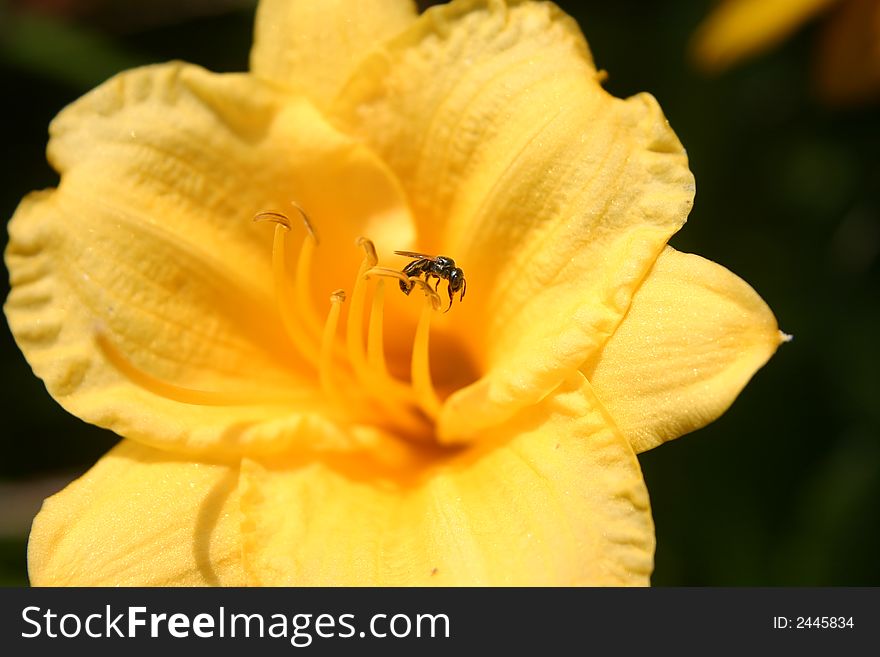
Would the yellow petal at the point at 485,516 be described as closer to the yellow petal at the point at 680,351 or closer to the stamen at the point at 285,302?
the yellow petal at the point at 680,351

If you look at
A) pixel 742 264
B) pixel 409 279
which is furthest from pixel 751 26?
pixel 409 279

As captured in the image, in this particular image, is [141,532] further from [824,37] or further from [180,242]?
[824,37]

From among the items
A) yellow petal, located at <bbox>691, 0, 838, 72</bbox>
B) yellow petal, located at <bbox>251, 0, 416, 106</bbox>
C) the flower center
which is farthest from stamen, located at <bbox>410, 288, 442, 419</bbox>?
yellow petal, located at <bbox>691, 0, 838, 72</bbox>

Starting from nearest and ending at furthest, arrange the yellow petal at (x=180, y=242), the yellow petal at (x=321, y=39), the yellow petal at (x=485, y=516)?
the yellow petal at (x=485, y=516) < the yellow petal at (x=180, y=242) < the yellow petal at (x=321, y=39)

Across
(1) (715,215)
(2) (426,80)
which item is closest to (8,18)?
(2) (426,80)

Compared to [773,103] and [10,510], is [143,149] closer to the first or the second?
[10,510]

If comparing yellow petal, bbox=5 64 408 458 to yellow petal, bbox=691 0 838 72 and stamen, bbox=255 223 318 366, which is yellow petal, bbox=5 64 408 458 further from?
yellow petal, bbox=691 0 838 72

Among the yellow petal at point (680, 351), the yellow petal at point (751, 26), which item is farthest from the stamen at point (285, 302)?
the yellow petal at point (751, 26)

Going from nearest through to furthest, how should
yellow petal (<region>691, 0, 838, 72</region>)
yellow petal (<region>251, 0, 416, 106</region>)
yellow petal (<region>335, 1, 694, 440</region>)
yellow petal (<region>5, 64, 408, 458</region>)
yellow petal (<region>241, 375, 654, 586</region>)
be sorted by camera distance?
1. yellow petal (<region>241, 375, 654, 586</region>)
2. yellow petal (<region>335, 1, 694, 440</region>)
3. yellow petal (<region>5, 64, 408, 458</region>)
4. yellow petal (<region>251, 0, 416, 106</region>)
5. yellow petal (<region>691, 0, 838, 72</region>)
